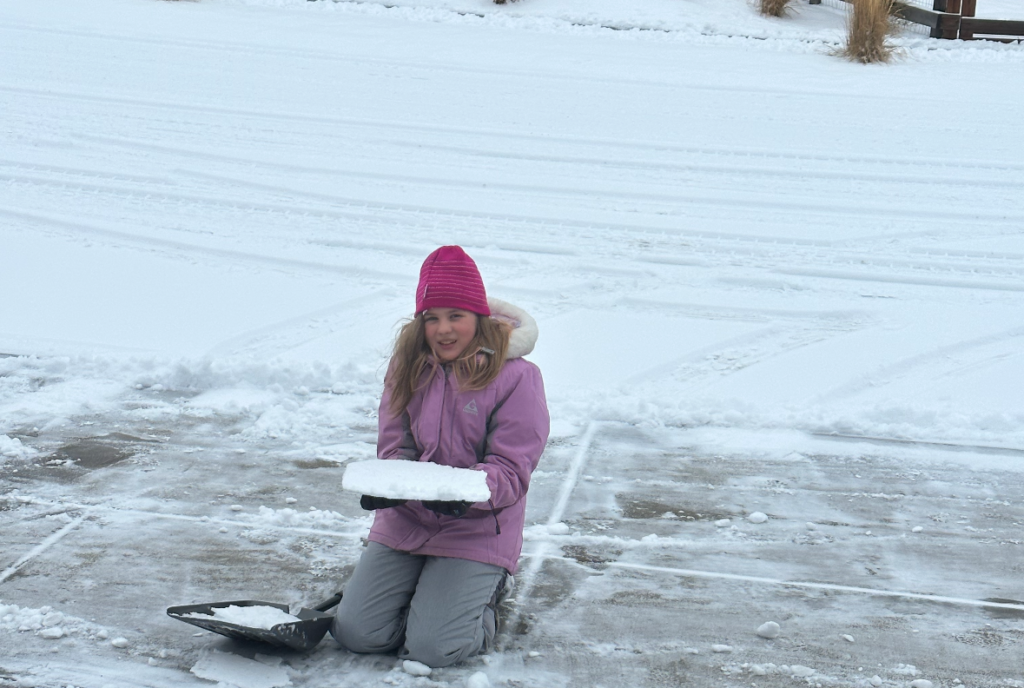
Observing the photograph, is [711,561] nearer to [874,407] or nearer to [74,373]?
[874,407]

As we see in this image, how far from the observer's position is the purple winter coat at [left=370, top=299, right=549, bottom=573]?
283 centimetres

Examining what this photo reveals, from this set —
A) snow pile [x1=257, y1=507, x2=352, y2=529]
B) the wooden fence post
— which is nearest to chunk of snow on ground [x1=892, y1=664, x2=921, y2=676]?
snow pile [x1=257, y1=507, x2=352, y2=529]

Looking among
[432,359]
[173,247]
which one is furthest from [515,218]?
[432,359]

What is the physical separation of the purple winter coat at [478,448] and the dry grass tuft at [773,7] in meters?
10.5

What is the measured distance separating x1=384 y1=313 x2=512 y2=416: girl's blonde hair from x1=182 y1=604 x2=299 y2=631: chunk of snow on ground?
1.95 feet

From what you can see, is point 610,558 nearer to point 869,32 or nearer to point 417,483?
point 417,483

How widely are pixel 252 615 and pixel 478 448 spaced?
713mm

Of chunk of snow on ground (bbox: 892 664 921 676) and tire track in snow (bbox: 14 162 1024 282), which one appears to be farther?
tire track in snow (bbox: 14 162 1024 282)

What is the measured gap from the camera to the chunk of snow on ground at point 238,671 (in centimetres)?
264

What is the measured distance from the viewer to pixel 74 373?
4.77 metres

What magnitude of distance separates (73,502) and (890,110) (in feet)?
24.6

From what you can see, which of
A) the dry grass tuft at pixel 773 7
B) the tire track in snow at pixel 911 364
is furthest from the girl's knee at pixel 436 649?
the dry grass tuft at pixel 773 7

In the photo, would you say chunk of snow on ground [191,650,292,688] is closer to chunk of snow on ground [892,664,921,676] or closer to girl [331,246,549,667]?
girl [331,246,549,667]

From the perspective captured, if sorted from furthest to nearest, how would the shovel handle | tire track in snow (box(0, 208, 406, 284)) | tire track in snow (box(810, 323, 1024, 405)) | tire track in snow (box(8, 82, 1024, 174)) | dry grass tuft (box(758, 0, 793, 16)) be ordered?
1. dry grass tuft (box(758, 0, 793, 16))
2. tire track in snow (box(8, 82, 1024, 174))
3. tire track in snow (box(0, 208, 406, 284))
4. tire track in snow (box(810, 323, 1024, 405))
5. the shovel handle
